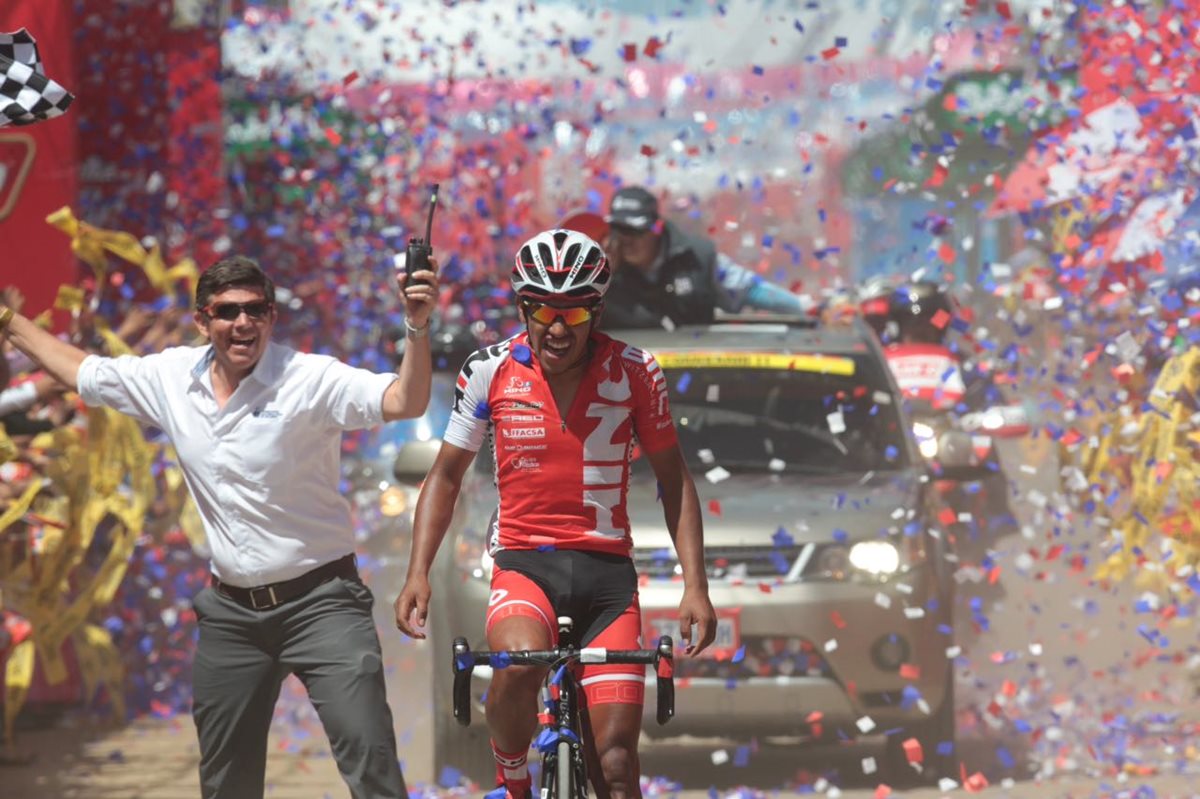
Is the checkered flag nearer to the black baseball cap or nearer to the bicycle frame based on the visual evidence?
the bicycle frame

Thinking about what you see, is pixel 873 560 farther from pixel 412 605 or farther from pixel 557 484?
pixel 412 605

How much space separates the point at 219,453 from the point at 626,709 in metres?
1.53

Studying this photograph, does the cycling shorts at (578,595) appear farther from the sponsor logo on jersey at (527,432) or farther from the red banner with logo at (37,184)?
the red banner with logo at (37,184)

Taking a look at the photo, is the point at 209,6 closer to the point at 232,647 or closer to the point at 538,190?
the point at 538,190

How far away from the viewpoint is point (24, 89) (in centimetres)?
675

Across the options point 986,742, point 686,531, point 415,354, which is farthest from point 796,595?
point 415,354

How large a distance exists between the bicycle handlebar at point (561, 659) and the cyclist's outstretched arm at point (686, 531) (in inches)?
10.3

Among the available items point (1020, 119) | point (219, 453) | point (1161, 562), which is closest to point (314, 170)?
point (1020, 119)

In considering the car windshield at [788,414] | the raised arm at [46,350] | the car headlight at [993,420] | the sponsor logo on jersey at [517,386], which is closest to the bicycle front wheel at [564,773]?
the sponsor logo on jersey at [517,386]

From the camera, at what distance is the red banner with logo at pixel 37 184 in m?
11.5

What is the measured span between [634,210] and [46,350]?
210 inches

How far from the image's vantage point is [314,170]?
739 inches

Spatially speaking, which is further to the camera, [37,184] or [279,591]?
[37,184]

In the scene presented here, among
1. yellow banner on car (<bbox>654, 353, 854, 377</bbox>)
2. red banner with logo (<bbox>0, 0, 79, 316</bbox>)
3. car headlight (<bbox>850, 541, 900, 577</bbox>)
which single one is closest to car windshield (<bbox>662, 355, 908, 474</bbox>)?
yellow banner on car (<bbox>654, 353, 854, 377</bbox>)
